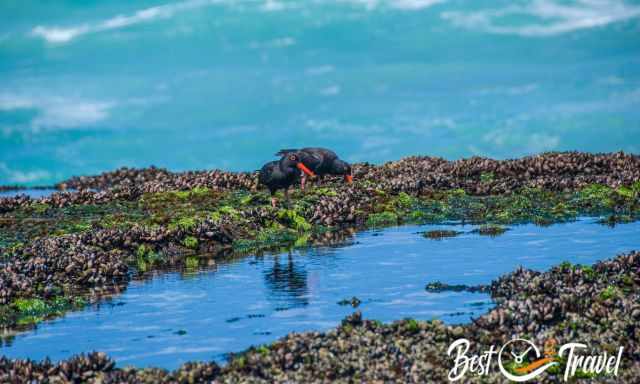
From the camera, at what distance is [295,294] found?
47.3ft

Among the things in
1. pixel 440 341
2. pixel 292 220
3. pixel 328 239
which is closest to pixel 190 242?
pixel 328 239

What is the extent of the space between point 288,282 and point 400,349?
18.2ft

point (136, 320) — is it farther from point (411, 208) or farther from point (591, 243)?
point (411, 208)

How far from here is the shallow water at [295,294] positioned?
1189cm

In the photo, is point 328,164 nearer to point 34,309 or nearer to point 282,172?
point 282,172

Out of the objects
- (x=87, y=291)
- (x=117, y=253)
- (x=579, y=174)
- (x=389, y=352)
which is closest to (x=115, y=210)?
(x=117, y=253)

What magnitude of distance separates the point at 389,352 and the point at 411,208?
616 inches

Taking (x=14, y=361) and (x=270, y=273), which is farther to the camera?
(x=270, y=273)

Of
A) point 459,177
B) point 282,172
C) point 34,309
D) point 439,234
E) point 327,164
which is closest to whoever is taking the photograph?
point 34,309

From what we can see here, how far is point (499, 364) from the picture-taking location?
10.1m

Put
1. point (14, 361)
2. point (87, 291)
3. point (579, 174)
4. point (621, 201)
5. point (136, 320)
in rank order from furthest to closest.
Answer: point (579, 174)
point (621, 201)
point (87, 291)
point (136, 320)
point (14, 361)

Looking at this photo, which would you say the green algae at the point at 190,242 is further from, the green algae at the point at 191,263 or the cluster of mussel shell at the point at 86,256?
the green algae at the point at 191,263

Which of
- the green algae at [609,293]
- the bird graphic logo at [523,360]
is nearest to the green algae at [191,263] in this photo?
the green algae at [609,293]

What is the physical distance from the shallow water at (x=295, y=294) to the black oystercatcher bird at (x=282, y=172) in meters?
5.87
